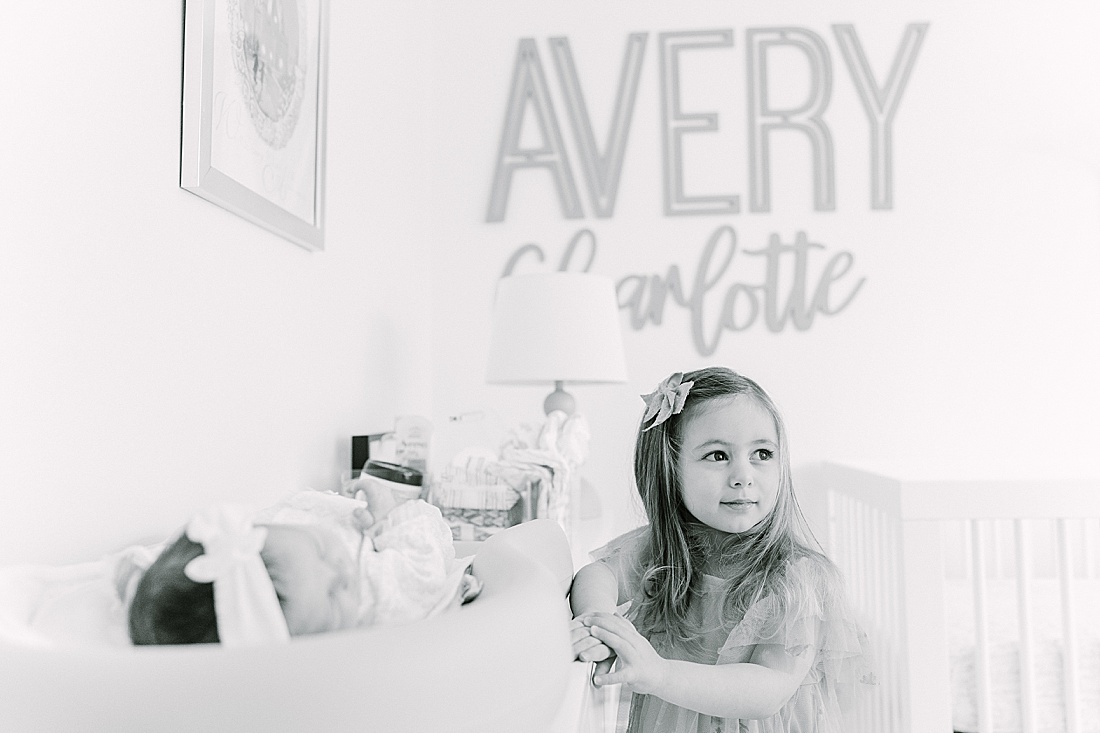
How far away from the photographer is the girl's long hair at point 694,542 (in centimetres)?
92

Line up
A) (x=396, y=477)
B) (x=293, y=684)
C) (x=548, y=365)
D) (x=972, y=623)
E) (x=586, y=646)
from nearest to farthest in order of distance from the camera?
(x=293, y=684)
(x=586, y=646)
(x=396, y=477)
(x=972, y=623)
(x=548, y=365)

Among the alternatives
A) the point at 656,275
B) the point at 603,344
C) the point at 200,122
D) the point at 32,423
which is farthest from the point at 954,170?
the point at 32,423

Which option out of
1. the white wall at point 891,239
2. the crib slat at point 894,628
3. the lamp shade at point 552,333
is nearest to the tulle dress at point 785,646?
the crib slat at point 894,628

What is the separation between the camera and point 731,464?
93 cm

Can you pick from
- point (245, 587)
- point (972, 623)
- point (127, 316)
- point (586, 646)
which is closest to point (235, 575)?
point (245, 587)

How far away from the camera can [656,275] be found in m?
2.51

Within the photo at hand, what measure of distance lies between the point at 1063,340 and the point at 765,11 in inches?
51.1

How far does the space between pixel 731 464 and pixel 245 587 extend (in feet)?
1.97

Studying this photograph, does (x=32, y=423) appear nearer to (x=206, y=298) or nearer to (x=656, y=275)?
(x=206, y=298)

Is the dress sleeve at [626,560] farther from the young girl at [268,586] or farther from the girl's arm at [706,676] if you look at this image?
the young girl at [268,586]

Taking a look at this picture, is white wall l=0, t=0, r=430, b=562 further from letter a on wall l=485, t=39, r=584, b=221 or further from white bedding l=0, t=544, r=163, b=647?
letter a on wall l=485, t=39, r=584, b=221

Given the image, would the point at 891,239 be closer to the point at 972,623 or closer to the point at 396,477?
the point at 972,623

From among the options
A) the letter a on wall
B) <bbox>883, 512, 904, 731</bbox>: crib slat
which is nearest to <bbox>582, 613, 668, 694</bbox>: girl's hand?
<bbox>883, 512, 904, 731</bbox>: crib slat

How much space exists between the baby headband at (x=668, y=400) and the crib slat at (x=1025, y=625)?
846 millimetres
